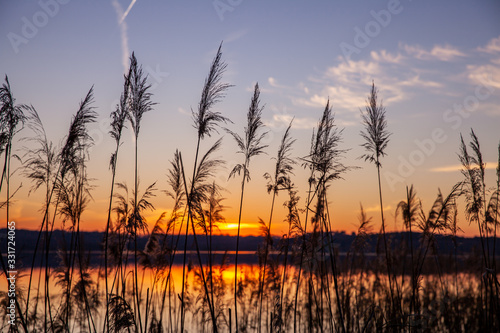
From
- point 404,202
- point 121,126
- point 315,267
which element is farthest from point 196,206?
point 404,202

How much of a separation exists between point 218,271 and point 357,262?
15.9ft

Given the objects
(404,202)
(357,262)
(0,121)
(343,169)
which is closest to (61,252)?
(0,121)

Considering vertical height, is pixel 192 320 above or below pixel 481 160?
below

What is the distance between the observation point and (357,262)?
13188mm

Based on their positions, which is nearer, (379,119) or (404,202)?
(379,119)

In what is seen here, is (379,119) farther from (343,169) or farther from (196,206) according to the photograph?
(196,206)

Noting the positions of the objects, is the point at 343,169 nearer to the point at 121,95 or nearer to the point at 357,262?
the point at 121,95

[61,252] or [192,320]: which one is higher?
[61,252]

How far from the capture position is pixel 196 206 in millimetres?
4953

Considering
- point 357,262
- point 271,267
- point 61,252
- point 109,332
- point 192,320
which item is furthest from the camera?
point 357,262

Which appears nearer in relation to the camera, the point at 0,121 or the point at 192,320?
the point at 0,121

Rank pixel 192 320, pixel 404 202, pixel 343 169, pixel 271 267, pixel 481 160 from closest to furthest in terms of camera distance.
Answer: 1. pixel 343 169
2. pixel 481 160
3. pixel 271 267
4. pixel 404 202
5. pixel 192 320

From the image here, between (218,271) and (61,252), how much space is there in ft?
13.3

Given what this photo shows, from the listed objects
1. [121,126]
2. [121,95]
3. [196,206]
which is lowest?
[196,206]
